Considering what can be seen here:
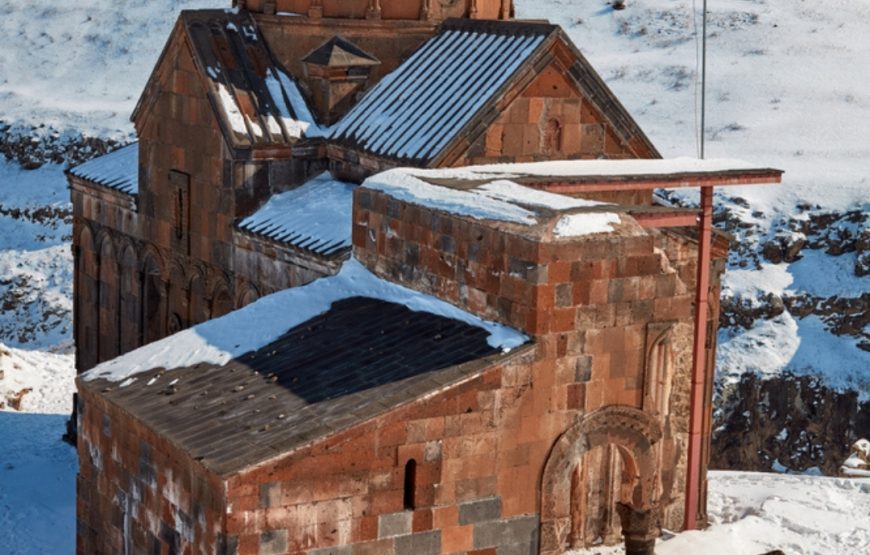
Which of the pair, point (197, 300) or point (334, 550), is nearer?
point (334, 550)

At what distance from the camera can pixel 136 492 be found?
13453 mm

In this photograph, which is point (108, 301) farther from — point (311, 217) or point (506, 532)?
point (506, 532)

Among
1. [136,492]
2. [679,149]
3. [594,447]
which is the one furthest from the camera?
[679,149]

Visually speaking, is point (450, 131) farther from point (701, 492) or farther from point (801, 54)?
point (801, 54)

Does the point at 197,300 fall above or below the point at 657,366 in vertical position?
below

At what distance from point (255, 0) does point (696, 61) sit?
22.6 meters

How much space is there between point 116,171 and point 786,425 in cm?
1383

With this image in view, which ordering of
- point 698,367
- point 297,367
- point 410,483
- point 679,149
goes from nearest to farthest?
point 410,483, point 297,367, point 698,367, point 679,149

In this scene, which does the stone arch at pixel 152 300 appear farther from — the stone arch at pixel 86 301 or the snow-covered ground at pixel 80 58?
the snow-covered ground at pixel 80 58

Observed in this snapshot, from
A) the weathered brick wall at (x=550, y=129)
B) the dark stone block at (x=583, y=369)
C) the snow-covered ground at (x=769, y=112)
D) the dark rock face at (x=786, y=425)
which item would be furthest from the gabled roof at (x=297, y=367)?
the snow-covered ground at (x=769, y=112)

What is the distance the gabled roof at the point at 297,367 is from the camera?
12.3 metres

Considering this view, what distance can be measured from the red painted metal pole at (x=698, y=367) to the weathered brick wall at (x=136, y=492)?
5.37 meters

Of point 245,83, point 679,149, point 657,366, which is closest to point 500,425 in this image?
point 657,366

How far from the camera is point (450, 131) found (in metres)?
18.0
